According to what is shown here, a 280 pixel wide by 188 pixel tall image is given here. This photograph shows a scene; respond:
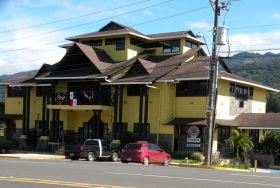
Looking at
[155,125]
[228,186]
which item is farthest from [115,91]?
[228,186]

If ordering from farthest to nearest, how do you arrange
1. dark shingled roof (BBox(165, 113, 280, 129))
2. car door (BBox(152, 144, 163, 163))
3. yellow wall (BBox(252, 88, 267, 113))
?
yellow wall (BBox(252, 88, 267, 113)) → dark shingled roof (BBox(165, 113, 280, 129)) → car door (BBox(152, 144, 163, 163))

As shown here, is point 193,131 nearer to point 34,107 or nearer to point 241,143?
point 241,143

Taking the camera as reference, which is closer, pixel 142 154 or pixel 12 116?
pixel 142 154

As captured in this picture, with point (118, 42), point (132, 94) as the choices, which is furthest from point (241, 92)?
point (118, 42)

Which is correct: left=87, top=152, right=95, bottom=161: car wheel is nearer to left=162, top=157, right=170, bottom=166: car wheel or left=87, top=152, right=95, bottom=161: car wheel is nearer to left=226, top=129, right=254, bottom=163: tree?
left=162, top=157, right=170, bottom=166: car wheel

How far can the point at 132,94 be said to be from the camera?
42.4 meters

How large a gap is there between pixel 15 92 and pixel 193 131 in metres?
21.4

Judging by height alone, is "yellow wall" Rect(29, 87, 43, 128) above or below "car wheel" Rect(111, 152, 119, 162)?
above

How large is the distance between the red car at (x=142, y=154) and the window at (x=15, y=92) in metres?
22.6

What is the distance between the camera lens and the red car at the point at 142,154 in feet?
100

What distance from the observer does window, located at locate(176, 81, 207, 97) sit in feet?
127

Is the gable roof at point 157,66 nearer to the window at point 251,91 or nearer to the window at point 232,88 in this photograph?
the window at point 232,88

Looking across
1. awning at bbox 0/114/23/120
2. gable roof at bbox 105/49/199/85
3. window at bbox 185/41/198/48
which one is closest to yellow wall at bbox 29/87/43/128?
awning at bbox 0/114/23/120

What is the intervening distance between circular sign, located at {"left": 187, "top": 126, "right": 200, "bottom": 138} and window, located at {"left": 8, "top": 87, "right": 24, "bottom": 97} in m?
19.6
